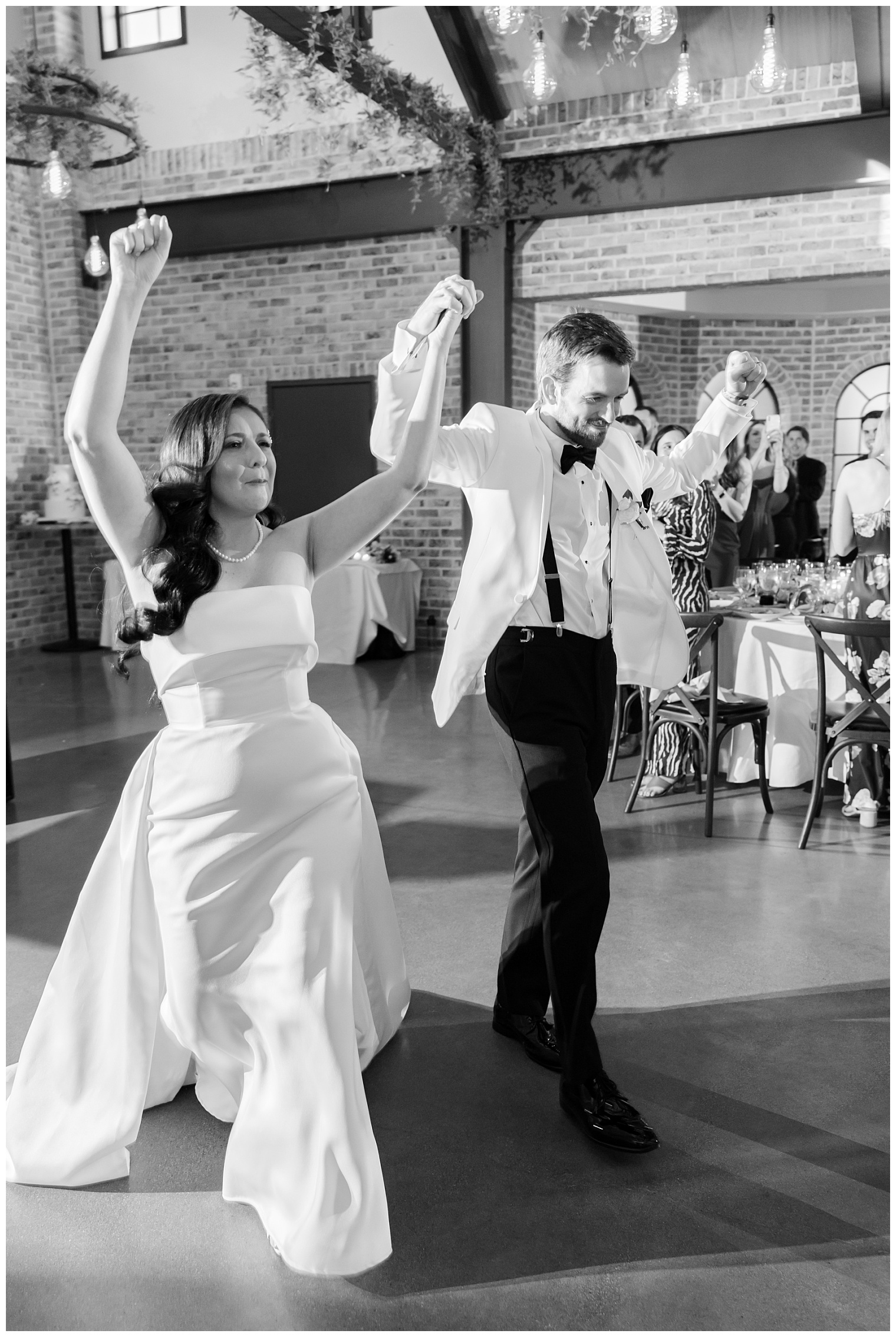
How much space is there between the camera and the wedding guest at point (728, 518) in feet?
21.4

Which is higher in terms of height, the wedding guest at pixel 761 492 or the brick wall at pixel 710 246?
the brick wall at pixel 710 246

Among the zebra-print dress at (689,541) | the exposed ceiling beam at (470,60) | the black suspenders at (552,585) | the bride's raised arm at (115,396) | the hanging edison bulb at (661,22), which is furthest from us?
the exposed ceiling beam at (470,60)

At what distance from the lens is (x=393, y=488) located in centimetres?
209

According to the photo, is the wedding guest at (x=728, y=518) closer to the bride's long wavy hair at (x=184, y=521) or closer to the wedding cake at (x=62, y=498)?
the bride's long wavy hair at (x=184, y=521)

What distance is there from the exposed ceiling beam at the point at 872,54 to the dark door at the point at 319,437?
4.54 meters

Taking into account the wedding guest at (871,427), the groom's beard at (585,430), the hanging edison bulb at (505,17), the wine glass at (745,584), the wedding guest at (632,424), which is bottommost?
the wine glass at (745,584)

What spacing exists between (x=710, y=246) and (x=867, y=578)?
201 inches

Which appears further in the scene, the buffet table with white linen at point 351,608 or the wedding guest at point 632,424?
the buffet table with white linen at point 351,608

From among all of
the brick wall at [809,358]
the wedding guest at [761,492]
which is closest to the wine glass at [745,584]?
the wedding guest at [761,492]

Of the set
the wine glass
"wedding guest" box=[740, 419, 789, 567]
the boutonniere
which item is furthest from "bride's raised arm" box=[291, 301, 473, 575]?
"wedding guest" box=[740, 419, 789, 567]

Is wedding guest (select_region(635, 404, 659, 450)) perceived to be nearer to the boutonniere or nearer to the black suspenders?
the boutonniere

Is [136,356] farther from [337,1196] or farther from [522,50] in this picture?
[337,1196]

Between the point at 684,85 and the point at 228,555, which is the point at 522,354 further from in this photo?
the point at 228,555

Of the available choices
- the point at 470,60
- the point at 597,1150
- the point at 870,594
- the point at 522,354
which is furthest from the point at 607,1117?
the point at 470,60
